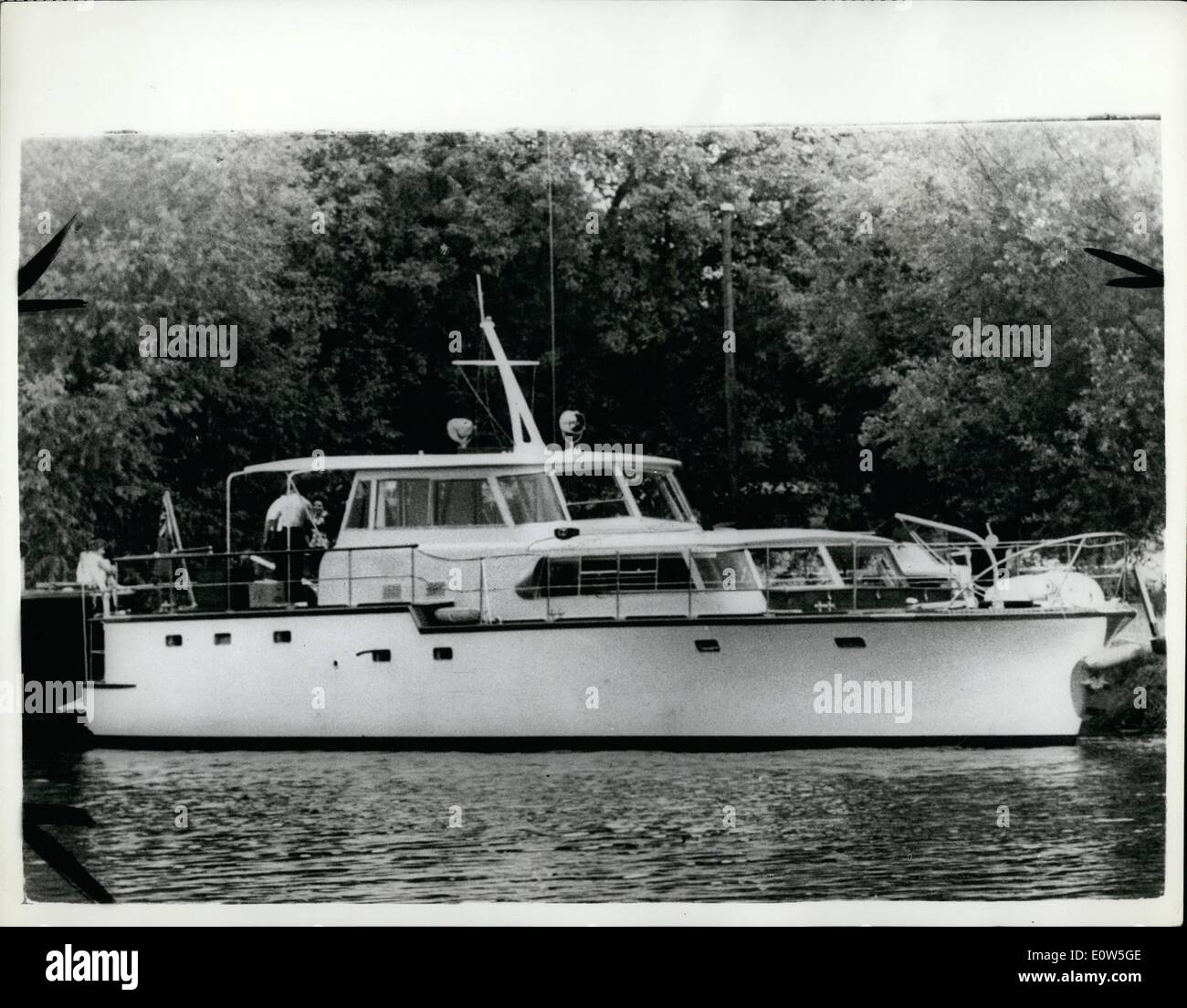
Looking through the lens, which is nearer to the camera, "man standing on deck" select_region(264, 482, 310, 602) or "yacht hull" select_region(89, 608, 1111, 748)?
"yacht hull" select_region(89, 608, 1111, 748)

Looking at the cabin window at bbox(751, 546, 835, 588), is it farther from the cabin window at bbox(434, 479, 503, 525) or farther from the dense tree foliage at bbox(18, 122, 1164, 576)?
the cabin window at bbox(434, 479, 503, 525)

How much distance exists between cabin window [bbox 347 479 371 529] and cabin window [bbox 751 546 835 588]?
98.0 inches

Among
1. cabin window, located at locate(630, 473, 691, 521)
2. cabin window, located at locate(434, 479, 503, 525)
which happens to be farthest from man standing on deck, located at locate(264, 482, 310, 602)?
cabin window, located at locate(630, 473, 691, 521)

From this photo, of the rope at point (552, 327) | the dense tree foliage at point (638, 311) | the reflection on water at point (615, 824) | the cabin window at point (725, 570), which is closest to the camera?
the reflection on water at point (615, 824)

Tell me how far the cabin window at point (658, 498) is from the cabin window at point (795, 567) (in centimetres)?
71

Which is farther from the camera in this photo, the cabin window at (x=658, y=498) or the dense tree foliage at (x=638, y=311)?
the cabin window at (x=658, y=498)

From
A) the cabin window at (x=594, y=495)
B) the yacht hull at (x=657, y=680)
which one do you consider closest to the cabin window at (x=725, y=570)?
the yacht hull at (x=657, y=680)

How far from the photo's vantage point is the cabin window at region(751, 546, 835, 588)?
12258 mm

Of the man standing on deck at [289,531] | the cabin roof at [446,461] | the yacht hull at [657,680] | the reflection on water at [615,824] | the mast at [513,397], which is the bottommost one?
the reflection on water at [615,824]

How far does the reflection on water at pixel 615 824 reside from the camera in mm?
9891

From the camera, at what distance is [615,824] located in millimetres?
10766

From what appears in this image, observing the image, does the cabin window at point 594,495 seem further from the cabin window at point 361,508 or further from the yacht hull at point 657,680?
the cabin window at point 361,508

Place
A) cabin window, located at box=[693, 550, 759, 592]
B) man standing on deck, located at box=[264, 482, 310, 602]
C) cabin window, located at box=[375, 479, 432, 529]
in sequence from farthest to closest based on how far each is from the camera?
cabin window, located at box=[375, 479, 432, 529]
man standing on deck, located at box=[264, 482, 310, 602]
cabin window, located at box=[693, 550, 759, 592]
